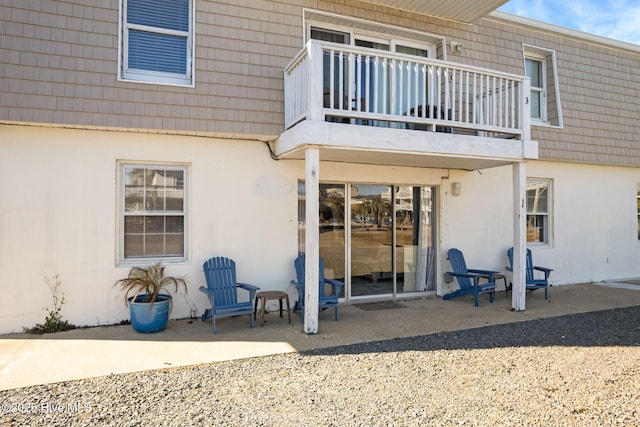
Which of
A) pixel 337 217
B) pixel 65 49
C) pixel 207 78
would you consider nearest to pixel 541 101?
pixel 337 217

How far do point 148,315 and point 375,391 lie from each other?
324cm

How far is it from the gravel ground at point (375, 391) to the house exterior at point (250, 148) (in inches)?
56.2

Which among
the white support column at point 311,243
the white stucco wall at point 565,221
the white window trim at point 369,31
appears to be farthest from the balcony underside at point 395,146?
the white window trim at point 369,31

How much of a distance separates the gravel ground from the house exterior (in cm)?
143

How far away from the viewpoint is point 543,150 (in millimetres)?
8789

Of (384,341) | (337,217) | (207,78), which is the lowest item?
(384,341)

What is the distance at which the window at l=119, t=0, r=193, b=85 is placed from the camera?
6.08 m

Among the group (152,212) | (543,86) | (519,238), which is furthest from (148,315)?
(543,86)

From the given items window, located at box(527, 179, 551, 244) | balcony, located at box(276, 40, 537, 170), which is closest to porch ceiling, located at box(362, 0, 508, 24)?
balcony, located at box(276, 40, 537, 170)

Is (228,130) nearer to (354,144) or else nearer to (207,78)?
(207,78)

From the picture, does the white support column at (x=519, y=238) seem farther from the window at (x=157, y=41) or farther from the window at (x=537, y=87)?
the window at (x=157, y=41)

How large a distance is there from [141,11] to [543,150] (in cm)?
788

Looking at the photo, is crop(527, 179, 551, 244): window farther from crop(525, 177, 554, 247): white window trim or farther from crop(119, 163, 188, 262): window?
crop(119, 163, 188, 262): window

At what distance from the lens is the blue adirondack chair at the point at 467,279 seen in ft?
24.1
